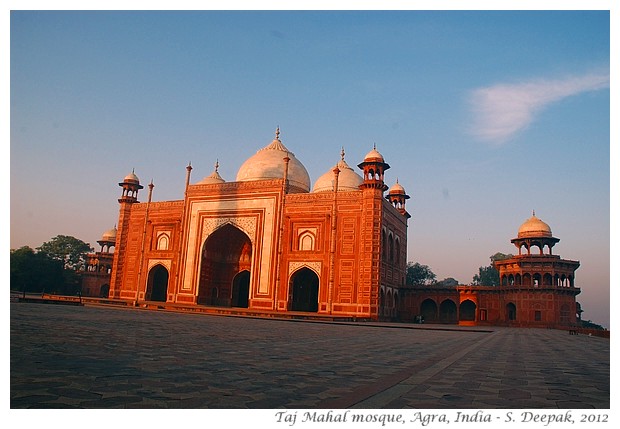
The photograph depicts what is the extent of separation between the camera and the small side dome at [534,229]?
33062 millimetres

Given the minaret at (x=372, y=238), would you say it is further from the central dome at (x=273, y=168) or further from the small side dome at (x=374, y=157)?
the central dome at (x=273, y=168)

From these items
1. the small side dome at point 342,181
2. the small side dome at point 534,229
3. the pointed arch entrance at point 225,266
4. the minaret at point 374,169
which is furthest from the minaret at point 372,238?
the small side dome at point 534,229

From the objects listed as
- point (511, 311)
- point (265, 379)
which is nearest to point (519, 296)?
point (511, 311)

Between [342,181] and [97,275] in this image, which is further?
[97,275]

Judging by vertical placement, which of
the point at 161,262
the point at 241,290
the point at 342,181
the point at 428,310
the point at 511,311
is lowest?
the point at 428,310

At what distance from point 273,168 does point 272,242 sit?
23.8ft

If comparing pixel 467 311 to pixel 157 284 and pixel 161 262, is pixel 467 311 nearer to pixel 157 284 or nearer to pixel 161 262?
pixel 161 262

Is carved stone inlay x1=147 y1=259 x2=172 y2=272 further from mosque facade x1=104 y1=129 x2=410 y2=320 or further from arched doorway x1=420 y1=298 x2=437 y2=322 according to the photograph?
arched doorway x1=420 y1=298 x2=437 y2=322

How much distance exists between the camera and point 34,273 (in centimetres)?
4106

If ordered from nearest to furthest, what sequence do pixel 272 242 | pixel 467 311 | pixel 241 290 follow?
pixel 272 242, pixel 467 311, pixel 241 290

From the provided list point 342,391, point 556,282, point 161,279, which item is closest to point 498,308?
point 556,282

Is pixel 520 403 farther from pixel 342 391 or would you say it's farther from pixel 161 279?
pixel 161 279

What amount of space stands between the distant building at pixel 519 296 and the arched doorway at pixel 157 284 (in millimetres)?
17288

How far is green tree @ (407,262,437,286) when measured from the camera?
58.7m
